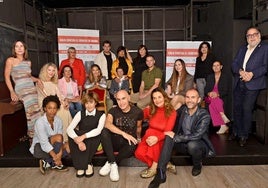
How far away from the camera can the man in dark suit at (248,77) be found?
3355mm

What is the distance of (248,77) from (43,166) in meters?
2.65

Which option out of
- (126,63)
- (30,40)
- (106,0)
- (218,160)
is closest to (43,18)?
(30,40)

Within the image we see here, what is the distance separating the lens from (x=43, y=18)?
6.34 m

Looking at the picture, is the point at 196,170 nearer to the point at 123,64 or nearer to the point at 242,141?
the point at 242,141

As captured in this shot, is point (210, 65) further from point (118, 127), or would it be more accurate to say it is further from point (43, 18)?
point (43, 18)

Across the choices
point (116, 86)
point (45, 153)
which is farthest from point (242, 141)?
point (45, 153)

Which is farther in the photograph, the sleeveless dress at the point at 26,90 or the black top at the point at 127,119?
the sleeveless dress at the point at 26,90

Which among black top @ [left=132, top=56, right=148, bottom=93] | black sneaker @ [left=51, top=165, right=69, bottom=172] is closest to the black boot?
black sneaker @ [left=51, top=165, right=69, bottom=172]

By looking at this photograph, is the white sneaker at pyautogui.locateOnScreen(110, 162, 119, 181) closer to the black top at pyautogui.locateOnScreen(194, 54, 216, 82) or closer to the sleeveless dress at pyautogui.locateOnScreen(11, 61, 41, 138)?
the sleeveless dress at pyautogui.locateOnScreen(11, 61, 41, 138)

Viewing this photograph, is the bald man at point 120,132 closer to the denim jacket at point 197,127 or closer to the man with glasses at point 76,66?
the denim jacket at point 197,127

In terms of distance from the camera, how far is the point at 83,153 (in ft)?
9.75

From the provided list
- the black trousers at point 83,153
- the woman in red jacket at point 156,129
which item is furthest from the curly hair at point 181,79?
the black trousers at point 83,153

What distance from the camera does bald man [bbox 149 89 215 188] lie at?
281cm

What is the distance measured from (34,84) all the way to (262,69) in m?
2.98
